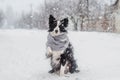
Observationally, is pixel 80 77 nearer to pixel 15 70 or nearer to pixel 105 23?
pixel 15 70

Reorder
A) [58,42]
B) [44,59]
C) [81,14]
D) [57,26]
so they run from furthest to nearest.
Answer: [81,14] < [44,59] < [58,42] < [57,26]

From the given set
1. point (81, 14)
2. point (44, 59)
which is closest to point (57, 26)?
point (44, 59)

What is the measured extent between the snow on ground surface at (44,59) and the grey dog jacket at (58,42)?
0.63m

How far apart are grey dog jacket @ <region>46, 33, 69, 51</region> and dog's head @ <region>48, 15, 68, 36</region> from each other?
111 mm

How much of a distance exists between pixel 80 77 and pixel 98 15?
89.6 feet

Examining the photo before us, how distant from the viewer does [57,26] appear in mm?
7797

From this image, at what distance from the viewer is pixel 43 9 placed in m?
35.3

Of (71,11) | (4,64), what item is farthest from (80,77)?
(71,11)

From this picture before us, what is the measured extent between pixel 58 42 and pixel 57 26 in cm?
38

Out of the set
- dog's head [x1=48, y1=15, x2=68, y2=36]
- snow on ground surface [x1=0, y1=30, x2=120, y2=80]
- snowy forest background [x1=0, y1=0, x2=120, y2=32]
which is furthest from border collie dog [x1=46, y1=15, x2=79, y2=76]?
snowy forest background [x1=0, y1=0, x2=120, y2=32]

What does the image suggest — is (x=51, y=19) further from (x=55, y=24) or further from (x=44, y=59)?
(x=44, y=59)

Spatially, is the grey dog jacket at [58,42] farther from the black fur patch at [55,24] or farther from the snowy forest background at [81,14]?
the snowy forest background at [81,14]

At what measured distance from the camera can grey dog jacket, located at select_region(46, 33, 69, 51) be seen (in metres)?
7.96

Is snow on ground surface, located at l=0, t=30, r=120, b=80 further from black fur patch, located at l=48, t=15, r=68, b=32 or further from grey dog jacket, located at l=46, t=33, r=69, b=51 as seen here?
black fur patch, located at l=48, t=15, r=68, b=32
